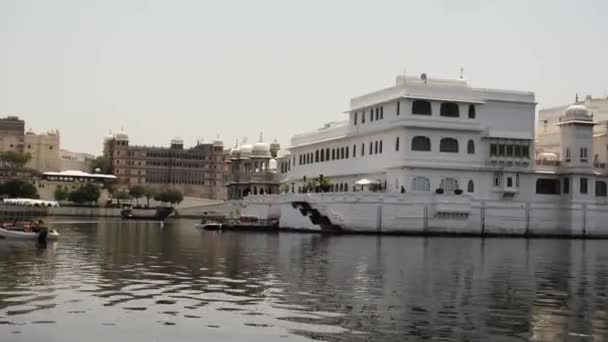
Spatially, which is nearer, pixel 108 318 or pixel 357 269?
pixel 108 318

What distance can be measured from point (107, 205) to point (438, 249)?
10583 cm

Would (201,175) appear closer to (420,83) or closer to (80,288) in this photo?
(420,83)

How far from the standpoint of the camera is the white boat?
47.6 m

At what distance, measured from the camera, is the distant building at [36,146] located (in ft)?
600

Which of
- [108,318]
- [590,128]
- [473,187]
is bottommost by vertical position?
[108,318]

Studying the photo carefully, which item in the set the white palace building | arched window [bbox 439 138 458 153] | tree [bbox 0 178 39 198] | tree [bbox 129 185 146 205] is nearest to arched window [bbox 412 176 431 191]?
the white palace building

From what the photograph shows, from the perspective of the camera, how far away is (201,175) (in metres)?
192

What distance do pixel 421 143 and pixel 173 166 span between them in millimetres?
125248

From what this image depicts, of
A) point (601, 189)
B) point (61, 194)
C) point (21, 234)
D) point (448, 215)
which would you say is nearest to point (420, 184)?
point (448, 215)

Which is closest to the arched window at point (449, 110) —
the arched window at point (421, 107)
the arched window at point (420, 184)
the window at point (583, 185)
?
the arched window at point (421, 107)

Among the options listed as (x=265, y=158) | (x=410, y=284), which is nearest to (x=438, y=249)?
(x=410, y=284)

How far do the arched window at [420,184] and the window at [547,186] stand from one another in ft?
29.8

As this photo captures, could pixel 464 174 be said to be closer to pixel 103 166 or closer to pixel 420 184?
pixel 420 184

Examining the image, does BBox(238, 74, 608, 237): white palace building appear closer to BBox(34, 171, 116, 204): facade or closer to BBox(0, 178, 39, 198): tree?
BBox(0, 178, 39, 198): tree
